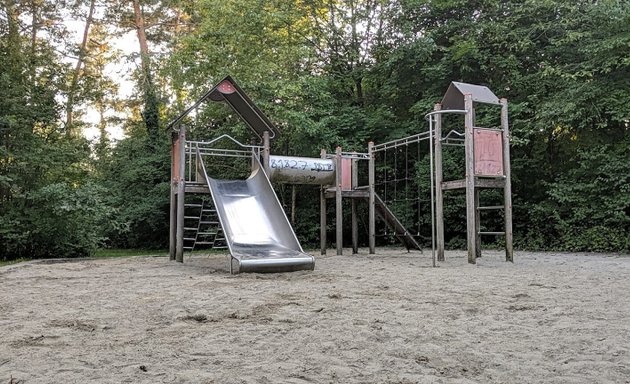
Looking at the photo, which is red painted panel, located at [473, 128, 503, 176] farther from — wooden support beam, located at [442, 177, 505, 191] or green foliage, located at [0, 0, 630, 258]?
green foliage, located at [0, 0, 630, 258]

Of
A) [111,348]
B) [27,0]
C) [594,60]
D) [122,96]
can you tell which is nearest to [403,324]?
[111,348]

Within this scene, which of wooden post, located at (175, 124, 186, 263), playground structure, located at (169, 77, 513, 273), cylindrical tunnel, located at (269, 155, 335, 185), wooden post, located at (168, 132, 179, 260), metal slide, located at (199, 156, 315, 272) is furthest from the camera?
cylindrical tunnel, located at (269, 155, 335, 185)

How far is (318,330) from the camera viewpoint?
3.38 m

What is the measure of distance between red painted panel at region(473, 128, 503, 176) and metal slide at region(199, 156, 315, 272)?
3.37m

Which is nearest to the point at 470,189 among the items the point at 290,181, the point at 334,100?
the point at 290,181

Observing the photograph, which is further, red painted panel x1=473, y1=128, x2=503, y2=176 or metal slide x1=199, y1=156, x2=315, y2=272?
red painted panel x1=473, y1=128, x2=503, y2=176

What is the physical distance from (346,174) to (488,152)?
3611mm

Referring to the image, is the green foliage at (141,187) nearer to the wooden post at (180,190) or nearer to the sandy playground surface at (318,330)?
the wooden post at (180,190)

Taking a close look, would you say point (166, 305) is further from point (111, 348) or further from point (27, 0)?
point (27, 0)

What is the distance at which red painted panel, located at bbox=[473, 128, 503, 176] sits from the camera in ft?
28.2

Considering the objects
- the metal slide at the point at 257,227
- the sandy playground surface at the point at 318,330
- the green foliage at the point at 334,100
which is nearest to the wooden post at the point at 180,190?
the metal slide at the point at 257,227

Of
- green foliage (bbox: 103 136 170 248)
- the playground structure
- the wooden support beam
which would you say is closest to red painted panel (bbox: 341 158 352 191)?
the playground structure

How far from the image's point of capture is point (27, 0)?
15484 millimetres

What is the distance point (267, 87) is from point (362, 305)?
1091 centimetres
